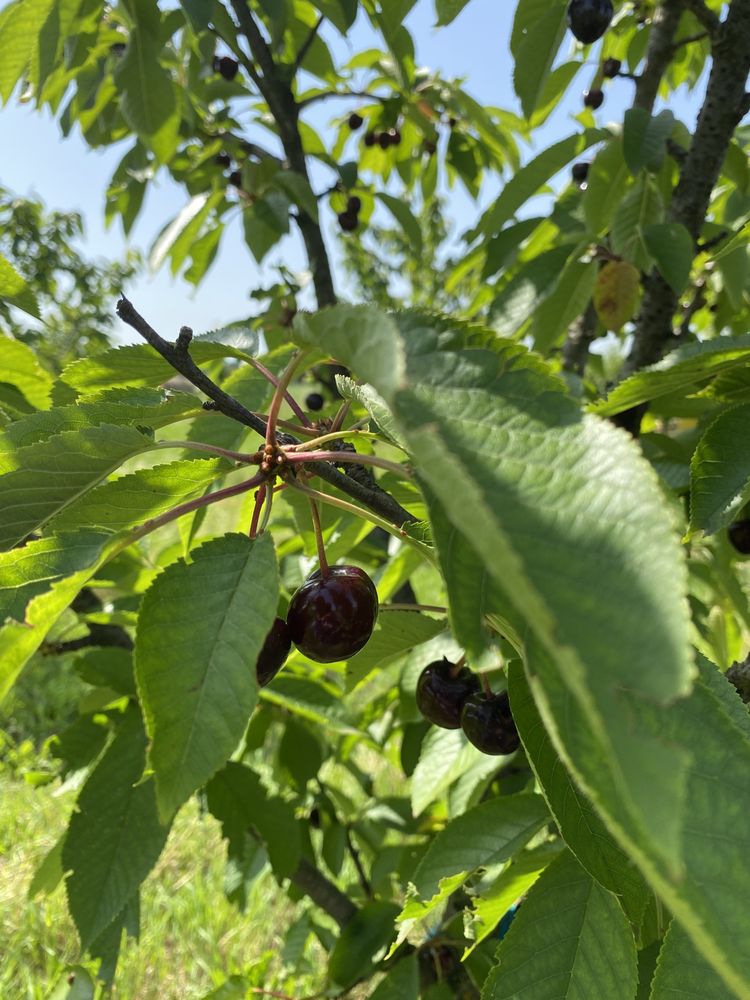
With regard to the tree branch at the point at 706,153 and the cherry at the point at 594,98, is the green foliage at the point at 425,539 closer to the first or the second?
the tree branch at the point at 706,153

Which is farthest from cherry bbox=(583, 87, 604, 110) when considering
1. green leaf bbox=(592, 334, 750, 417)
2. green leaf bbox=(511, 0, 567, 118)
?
green leaf bbox=(592, 334, 750, 417)

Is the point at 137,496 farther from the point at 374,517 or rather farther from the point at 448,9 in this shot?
the point at 448,9

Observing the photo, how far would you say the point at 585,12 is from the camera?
1418 millimetres

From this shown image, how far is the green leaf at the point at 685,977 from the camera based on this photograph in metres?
0.58

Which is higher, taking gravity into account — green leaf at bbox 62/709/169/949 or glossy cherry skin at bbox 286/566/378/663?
glossy cherry skin at bbox 286/566/378/663

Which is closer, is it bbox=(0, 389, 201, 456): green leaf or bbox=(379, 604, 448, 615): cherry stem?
bbox=(0, 389, 201, 456): green leaf

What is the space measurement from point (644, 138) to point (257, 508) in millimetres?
1186

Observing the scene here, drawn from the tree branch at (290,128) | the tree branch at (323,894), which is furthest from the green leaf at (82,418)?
the tree branch at (323,894)

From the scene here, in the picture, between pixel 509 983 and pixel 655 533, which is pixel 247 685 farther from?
pixel 509 983

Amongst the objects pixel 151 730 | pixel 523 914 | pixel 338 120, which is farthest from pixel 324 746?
pixel 338 120

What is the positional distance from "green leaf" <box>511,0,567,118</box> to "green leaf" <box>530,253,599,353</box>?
370 millimetres

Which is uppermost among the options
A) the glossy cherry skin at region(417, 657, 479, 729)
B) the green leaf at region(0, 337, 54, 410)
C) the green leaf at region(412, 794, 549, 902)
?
the green leaf at region(0, 337, 54, 410)

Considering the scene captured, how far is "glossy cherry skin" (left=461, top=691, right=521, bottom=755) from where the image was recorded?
0.93 meters

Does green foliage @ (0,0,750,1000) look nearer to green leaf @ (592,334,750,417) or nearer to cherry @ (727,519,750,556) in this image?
green leaf @ (592,334,750,417)
